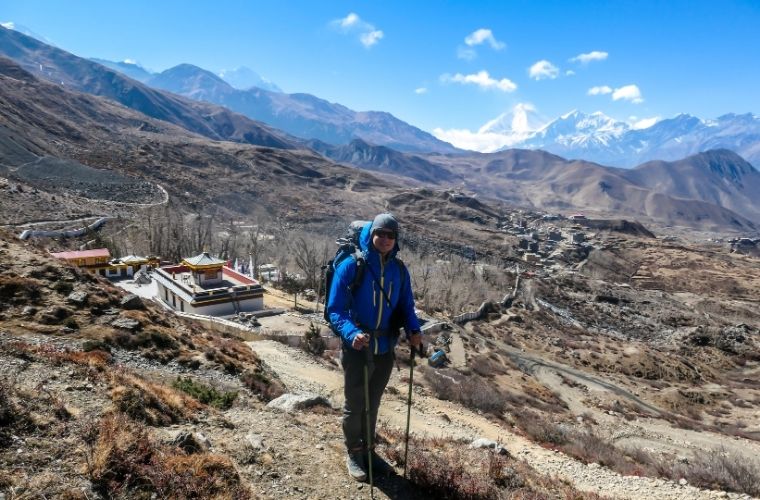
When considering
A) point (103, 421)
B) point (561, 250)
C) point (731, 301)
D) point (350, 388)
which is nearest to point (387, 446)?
point (350, 388)

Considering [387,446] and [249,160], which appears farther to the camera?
[249,160]

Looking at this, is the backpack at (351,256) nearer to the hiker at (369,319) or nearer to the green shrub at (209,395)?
the hiker at (369,319)

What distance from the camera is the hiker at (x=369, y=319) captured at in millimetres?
4527

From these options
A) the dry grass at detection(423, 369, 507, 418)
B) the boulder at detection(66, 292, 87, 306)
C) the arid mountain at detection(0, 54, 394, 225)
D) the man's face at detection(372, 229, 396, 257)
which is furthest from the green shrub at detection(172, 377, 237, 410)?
the arid mountain at detection(0, 54, 394, 225)

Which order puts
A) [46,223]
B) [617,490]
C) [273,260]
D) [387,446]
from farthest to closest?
[273,260], [46,223], [617,490], [387,446]

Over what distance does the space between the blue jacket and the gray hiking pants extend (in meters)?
0.15

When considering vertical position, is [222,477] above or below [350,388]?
below

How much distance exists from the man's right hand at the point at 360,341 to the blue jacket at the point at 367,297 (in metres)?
0.05

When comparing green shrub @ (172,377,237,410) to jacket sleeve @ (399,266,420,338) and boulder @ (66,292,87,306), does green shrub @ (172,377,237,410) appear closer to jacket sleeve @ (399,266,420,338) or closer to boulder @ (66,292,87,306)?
jacket sleeve @ (399,266,420,338)

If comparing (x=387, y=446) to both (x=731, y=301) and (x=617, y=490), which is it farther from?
(x=731, y=301)

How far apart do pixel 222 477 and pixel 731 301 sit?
86.7m

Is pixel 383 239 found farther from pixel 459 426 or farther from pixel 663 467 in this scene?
pixel 663 467

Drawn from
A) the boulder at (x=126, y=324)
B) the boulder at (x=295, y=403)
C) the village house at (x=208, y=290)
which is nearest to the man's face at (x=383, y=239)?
the boulder at (x=295, y=403)

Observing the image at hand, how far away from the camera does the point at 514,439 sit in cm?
1099
